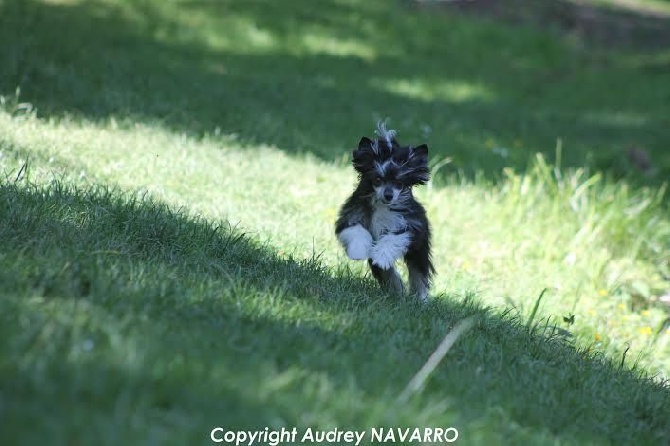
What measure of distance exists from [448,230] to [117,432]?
5.55 m

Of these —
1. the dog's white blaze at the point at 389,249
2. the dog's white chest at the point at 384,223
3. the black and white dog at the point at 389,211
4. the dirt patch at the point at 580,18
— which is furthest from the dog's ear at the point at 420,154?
the dirt patch at the point at 580,18

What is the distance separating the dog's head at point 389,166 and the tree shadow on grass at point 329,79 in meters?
3.66

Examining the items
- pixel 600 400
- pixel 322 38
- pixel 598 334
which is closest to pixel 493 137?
pixel 322 38

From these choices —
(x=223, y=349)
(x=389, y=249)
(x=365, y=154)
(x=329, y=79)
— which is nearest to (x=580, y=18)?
(x=329, y=79)

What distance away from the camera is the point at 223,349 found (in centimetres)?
339

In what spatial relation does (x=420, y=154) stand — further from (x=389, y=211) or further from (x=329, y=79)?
(x=329, y=79)

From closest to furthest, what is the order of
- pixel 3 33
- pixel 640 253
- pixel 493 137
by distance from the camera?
pixel 640 253 → pixel 3 33 → pixel 493 137

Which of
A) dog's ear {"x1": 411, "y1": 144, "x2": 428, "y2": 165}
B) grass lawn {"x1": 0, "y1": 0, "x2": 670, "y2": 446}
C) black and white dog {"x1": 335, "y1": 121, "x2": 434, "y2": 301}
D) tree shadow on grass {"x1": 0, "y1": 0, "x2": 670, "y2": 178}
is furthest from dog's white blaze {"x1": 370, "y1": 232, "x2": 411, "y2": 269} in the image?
tree shadow on grass {"x1": 0, "y1": 0, "x2": 670, "y2": 178}

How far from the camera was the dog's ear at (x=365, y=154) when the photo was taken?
549 cm

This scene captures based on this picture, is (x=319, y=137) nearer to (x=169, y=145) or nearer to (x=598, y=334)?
(x=169, y=145)

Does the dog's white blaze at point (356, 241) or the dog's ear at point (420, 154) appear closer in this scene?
the dog's white blaze at point (356, 241)

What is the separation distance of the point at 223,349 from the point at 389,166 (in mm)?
2265

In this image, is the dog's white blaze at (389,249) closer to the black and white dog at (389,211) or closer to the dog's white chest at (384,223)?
the black and white dog at (389,211)

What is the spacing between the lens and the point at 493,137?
12.0 meters
